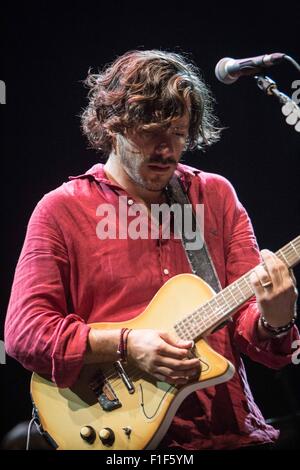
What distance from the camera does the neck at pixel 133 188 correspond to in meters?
2.61

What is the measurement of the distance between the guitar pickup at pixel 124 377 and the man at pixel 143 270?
0.04m

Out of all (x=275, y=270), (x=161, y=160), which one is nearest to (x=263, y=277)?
(x=275, y=270)

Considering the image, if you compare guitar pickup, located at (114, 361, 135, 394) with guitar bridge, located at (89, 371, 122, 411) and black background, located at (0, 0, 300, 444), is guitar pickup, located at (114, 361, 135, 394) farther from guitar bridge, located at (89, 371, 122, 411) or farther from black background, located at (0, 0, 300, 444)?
black background, located at (0, 0, 300, 444)

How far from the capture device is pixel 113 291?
94.9 inches

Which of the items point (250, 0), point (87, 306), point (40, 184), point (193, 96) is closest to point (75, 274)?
point (87, 306)

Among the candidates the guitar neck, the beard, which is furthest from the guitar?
the beard

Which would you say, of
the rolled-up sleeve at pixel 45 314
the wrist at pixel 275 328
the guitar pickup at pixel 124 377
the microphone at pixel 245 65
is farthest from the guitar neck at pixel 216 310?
the microphone at pixel 245 65

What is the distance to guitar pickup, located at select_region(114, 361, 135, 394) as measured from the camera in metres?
2.27

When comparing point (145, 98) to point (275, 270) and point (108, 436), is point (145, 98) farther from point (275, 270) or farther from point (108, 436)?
point (108, 436)

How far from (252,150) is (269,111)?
0.22m

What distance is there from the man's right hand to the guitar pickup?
86mm

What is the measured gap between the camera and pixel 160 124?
2482 mm

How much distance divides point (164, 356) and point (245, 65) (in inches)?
38.6

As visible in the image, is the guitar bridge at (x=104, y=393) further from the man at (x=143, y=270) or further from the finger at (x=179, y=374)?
the finger at (x=179, y=374)
